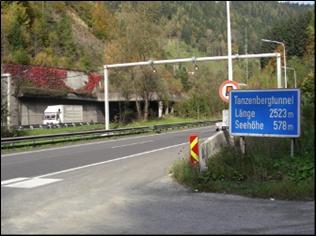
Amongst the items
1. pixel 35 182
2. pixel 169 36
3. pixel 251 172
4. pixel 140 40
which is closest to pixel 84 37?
pixel 169 36

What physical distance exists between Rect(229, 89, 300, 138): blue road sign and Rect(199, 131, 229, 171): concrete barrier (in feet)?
0.90

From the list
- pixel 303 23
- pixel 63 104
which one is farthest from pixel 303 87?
pixel 63 104

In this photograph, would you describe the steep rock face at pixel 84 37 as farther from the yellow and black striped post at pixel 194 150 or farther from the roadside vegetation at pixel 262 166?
the roadside vegetation at pixel 262 166

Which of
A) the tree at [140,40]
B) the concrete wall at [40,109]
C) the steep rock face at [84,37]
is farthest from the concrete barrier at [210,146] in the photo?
the steep rock face at [84,37]

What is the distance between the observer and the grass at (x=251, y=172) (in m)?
9.15

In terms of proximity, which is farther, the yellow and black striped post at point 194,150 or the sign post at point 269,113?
the sign post at point 269,113

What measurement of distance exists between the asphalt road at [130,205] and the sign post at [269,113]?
135 centimetres

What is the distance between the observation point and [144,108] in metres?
6.07

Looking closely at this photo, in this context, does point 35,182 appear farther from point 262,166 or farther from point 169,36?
point 169,36

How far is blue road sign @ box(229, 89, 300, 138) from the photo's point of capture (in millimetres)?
9188

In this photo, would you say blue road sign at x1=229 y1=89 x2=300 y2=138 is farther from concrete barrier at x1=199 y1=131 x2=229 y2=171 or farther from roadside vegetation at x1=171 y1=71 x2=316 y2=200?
roadside vegetation at x1=171 y1=71 x2=316 y2=200

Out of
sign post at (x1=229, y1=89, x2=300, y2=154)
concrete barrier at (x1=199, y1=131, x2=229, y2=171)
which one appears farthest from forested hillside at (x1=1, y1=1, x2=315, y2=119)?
concrete barrier at (x1=199, y1=131, x2=229, y2=171)

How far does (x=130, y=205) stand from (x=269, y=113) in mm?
3312

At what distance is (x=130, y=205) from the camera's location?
26.8 ft
